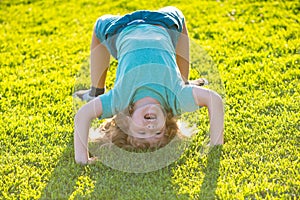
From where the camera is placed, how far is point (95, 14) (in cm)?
588

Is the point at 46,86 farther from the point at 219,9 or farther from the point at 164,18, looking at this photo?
the point at 219,9

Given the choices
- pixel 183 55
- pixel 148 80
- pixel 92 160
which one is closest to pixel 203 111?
pixel 183 55

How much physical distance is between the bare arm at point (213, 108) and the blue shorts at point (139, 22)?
648mm

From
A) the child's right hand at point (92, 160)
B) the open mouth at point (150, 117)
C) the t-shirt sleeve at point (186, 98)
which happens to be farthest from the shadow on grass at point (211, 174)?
the child's right hand at point (92, 160)

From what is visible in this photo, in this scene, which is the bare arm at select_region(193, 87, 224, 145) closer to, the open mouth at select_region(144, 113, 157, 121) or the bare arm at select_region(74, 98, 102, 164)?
the open mouth at select_region(144, 113, 157, 121)

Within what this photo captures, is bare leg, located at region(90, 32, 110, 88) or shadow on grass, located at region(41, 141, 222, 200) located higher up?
bare leg, located at region(90, 32, 110, 88)

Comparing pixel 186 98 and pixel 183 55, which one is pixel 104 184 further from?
pixel 183 55

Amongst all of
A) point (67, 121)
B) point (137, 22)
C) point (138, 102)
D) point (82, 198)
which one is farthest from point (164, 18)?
point (82, 198)

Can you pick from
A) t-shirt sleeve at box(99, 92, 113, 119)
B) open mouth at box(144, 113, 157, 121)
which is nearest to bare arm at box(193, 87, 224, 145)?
open mouth at box(144, 113, 157, 121)

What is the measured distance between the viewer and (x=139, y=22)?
12.3ft

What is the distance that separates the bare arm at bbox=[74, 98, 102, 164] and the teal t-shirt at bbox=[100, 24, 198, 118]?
53 millimetres

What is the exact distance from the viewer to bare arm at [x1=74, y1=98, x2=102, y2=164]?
333cm

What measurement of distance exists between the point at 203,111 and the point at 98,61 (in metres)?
0.90

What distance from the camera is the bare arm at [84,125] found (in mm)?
3326
